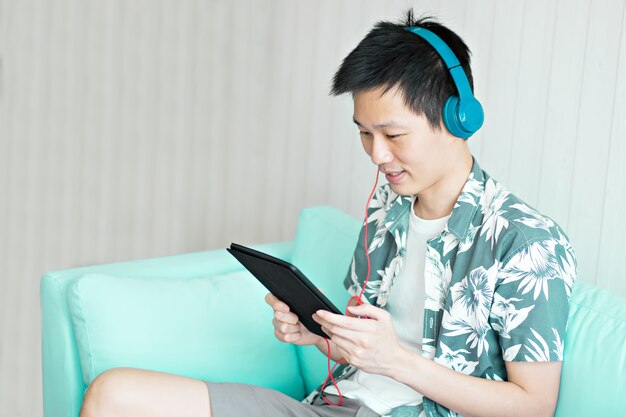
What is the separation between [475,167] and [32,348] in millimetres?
1753

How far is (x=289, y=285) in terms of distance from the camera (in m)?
1.33

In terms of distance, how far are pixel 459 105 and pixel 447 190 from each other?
0.63 ft

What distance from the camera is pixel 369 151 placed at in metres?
1.46

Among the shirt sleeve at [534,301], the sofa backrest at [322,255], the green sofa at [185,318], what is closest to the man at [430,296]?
the shirt sleeve at [534,301]

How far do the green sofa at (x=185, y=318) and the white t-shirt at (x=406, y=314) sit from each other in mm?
295

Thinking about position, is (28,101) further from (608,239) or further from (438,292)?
(608,239)

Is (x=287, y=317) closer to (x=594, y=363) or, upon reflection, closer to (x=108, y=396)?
(x=108, y=396)

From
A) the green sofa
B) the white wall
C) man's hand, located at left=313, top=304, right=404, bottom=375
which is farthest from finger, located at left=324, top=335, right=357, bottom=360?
the white wall

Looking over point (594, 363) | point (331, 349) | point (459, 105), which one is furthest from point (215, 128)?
point (594, 363)

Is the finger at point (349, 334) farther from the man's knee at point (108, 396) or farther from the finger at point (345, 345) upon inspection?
the man's knee at point (108, 396)

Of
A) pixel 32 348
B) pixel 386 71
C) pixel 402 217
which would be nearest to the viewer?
pixel 386 71

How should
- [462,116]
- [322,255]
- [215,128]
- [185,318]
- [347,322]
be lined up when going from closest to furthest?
[347,322] → [462,116] → [185,318] → [322,255] → [215,128]

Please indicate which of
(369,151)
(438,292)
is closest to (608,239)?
(438,292)

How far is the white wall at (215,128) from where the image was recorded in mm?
1930
